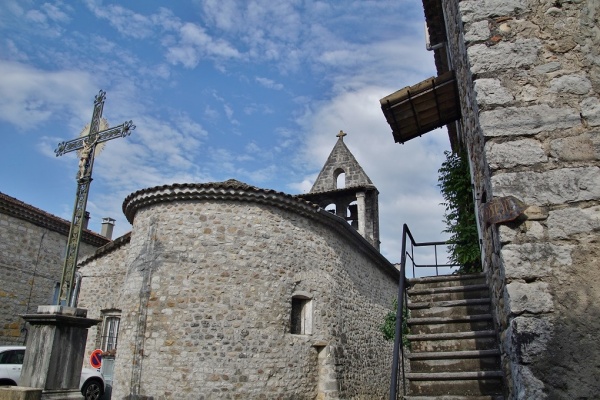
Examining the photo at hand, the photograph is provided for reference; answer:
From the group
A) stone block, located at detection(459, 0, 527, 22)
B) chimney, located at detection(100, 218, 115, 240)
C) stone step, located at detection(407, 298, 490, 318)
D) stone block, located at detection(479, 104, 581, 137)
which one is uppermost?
chimney, located at detection(100, 218, 115, 240)

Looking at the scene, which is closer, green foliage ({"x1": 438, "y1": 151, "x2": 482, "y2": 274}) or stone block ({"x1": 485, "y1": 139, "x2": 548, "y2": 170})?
stone block ({"x1": 485, "y1": 139, "x2": 548, "y2": 170})

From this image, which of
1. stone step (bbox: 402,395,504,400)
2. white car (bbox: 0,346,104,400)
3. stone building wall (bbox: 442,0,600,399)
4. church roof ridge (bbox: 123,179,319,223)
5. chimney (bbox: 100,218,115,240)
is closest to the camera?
stone building wall (bbox: 442,0,600,399)

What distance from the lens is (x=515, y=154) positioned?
2939 mm

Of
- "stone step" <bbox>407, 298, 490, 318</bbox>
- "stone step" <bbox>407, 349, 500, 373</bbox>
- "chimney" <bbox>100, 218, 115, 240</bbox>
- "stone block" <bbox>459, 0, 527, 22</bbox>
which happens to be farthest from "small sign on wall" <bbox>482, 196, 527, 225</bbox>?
"chimney" <bbox>100, 218, 115, 240</bbox>

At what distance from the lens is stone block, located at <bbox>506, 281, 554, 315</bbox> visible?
2.56 m

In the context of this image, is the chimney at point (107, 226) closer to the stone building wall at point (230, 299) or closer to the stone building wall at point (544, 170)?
the stone building wall at point (230, 299)

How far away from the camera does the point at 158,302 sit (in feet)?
31.6

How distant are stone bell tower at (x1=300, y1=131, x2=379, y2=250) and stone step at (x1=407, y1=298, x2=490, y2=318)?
12.0m

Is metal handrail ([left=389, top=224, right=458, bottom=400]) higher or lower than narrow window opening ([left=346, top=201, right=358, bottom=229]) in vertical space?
lower

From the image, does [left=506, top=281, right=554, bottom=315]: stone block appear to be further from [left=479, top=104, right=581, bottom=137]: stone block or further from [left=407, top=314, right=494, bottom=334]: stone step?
[left=407, top=314, right=494, bottom=334]: stone step

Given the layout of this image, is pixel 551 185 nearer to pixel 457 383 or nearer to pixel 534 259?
pixel 534 259

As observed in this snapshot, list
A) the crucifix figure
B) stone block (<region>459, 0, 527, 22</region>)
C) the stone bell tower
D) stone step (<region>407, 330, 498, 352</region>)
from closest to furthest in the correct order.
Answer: stone block (<region>459, 0, 527, 22</region>), stone step (<region>407, 330, 498, 352</region>), the crucifix figure, the stone bell tower

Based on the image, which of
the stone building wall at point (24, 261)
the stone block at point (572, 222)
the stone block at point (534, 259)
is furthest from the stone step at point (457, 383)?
the stone building wall at point (24, 261)

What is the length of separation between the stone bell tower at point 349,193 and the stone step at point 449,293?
11.8m
